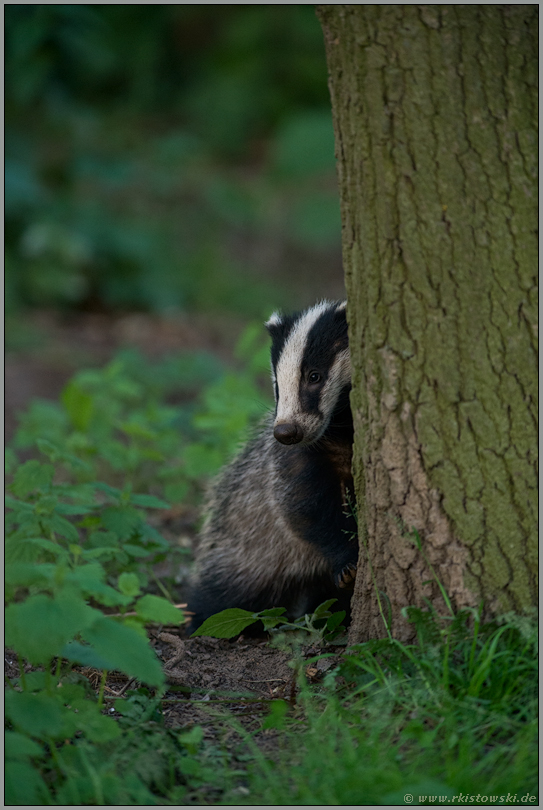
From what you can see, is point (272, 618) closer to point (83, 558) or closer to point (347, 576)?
point (347, 576)

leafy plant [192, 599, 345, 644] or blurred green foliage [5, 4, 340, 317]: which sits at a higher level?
blurred green foliage [5, 4, 340, 317]

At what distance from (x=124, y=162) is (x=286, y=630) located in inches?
334

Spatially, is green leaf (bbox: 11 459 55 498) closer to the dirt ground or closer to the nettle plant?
the nettle plant

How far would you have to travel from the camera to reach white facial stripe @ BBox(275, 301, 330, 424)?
368cm

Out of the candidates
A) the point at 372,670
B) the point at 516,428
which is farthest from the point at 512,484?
the point at 372,670

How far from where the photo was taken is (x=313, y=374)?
3.79 meters

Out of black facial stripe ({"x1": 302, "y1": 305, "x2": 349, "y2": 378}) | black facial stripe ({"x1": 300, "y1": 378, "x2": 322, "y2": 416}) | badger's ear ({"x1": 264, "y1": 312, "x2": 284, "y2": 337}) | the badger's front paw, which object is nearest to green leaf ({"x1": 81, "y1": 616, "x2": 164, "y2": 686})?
the badger's front paw

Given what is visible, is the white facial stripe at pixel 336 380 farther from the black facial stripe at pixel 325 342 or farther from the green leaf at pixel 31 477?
the green leaf at pixel 31 477

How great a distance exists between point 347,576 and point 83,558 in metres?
1.13

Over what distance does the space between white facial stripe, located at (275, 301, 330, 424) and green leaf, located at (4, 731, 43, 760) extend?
5.61 feet

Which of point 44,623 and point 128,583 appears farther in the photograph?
point 128,583

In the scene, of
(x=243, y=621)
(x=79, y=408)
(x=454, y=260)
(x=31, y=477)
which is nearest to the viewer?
(x=454, y=260)

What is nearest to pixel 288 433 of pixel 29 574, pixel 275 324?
pixel 275 324

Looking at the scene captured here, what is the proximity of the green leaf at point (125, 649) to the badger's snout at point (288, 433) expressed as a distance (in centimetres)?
135
